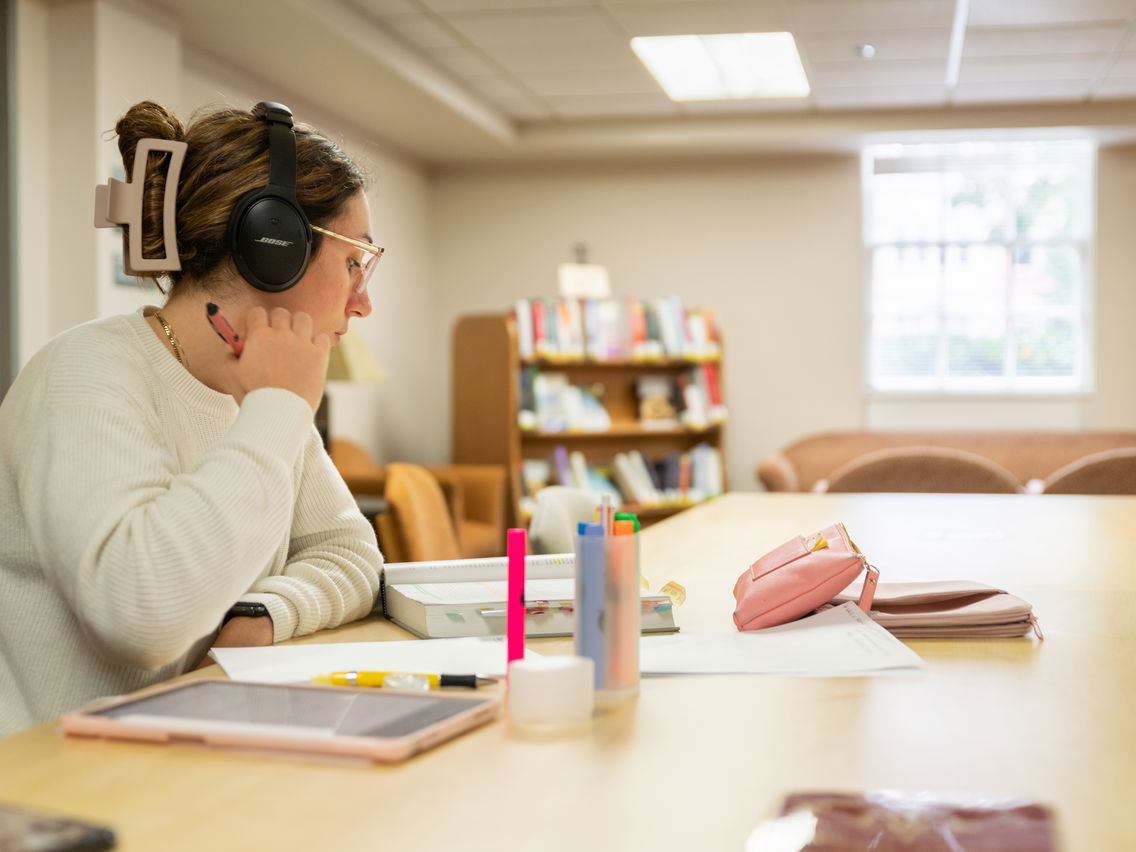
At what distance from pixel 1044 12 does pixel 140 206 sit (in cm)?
430

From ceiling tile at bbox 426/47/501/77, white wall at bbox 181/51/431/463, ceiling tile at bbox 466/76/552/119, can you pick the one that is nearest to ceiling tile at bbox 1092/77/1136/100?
ceiling tile at bbox 466/76/552/119

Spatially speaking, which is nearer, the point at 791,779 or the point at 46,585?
the point at 791,779

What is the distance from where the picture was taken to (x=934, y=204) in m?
7.06

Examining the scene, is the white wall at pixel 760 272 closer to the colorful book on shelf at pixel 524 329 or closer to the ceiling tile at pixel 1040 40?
the colorful book on shelf at pixel 524 329

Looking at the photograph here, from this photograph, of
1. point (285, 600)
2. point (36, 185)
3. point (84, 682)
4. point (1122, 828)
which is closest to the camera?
point (1122, 828)

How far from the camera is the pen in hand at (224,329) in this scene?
1391 mm

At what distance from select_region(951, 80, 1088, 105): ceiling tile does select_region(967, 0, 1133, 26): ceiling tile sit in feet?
3.27

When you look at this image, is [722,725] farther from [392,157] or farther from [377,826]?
[392,157]

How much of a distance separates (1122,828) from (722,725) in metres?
0.33

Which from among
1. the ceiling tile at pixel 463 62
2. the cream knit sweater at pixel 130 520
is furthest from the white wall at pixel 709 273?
the cream knit sweater at pixel 130 520

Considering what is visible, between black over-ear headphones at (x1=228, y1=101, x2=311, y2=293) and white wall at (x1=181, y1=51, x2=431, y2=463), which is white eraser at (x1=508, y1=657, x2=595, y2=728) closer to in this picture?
black over-ear headphones at (x1=228, y1=101, x2=311, y2=293)

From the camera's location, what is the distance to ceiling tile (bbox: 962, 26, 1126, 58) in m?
4.93

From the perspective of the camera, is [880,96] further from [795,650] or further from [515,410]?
[795,650]

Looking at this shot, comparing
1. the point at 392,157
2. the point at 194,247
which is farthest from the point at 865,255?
the point at 194,247
